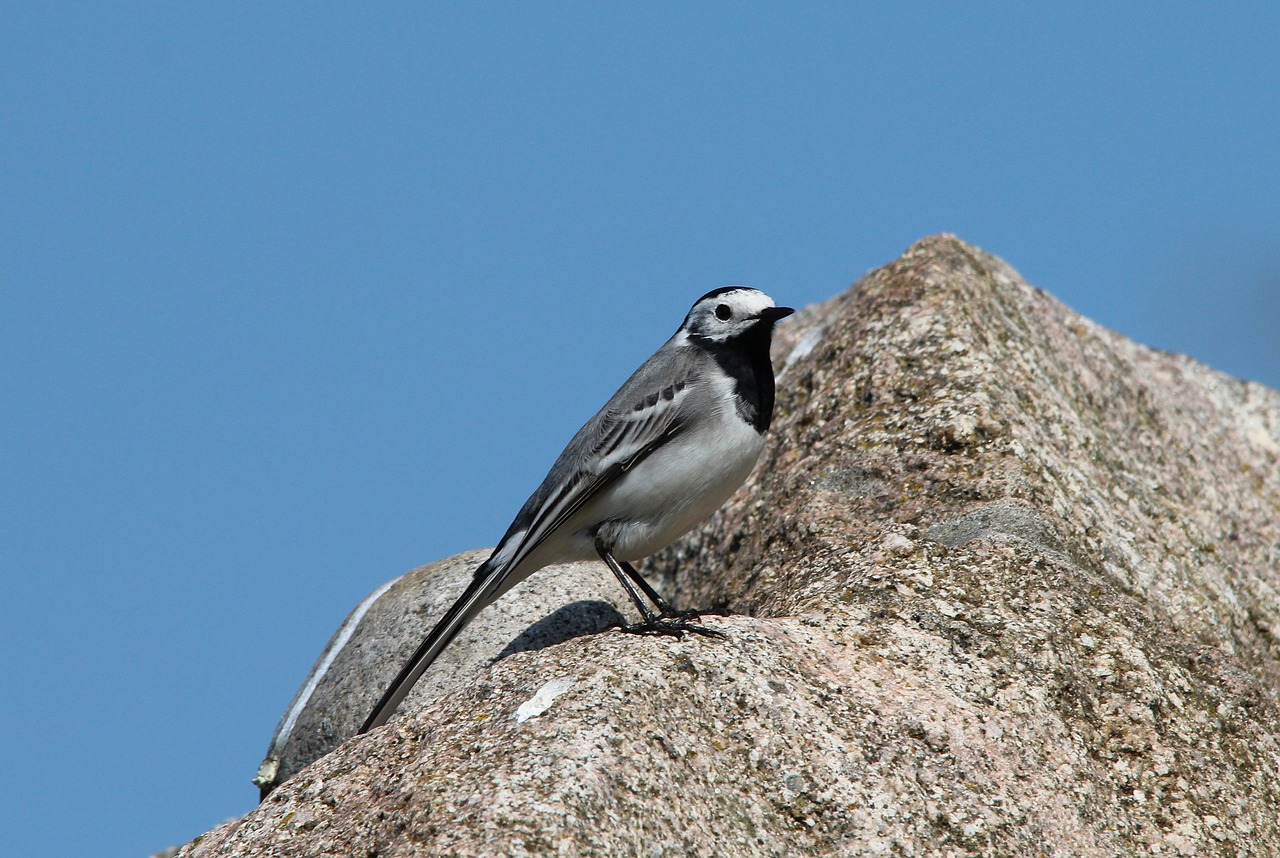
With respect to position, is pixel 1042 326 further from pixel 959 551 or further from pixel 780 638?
pixel 780 638

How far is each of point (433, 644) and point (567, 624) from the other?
1.32 metres

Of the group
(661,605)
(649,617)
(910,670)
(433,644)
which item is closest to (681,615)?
(649,617)

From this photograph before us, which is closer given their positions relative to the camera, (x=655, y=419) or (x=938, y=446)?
(x=655, y=419)

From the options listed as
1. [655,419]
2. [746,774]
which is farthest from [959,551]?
[746,774]

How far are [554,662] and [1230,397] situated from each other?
7788 mm

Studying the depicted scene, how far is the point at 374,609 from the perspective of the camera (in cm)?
873

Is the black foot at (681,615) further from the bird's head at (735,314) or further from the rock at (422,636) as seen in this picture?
the bird's head at (735,314)

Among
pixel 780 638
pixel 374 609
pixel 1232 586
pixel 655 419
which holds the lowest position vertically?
pixel 1232 586

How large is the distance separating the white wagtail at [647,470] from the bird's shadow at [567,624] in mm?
715

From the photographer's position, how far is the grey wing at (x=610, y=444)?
7.08 meters

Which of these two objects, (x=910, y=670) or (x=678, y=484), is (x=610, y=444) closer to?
(x=678, y=484)

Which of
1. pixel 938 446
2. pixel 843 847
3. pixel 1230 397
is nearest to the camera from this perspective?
pixel 843 847

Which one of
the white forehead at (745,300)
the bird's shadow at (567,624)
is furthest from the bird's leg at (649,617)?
the white forehead at (745,300)

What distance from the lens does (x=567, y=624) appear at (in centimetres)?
801
